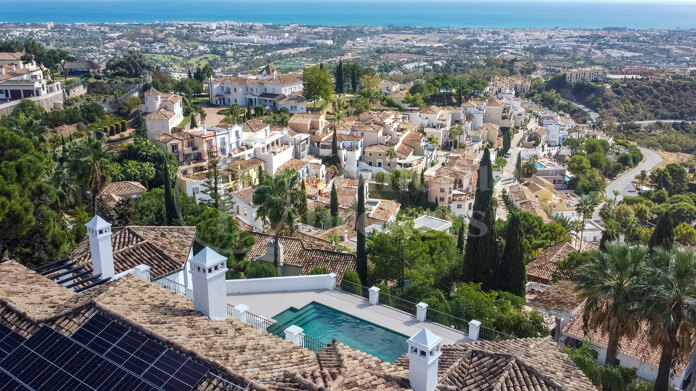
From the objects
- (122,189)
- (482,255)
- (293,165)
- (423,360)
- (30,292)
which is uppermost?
(423,360)

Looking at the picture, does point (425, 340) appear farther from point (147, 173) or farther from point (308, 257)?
point (147, 173)

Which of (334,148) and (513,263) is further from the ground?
(513,263)

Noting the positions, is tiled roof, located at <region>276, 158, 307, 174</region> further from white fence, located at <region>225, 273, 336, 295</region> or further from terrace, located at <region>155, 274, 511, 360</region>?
terrace, located at <region>155, 274, 511, 360</region>

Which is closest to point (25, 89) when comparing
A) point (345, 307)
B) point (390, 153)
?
point (390, 153)

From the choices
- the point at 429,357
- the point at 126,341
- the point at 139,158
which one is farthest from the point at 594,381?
the point at 139,158

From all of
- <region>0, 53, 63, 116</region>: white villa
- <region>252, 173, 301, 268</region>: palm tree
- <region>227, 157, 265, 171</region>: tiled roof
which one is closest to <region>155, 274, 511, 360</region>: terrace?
<region>252, 173, 301, 268</region>: palm tree

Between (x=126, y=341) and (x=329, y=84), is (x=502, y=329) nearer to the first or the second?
(x=126, y=341)
